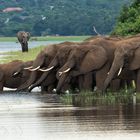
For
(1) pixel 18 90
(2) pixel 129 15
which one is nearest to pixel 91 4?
(2) pixel 129 15

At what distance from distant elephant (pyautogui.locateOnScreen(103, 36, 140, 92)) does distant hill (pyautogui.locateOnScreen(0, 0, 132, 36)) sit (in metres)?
116

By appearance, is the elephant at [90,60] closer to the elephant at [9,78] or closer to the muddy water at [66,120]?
the muddy water at [66,120]

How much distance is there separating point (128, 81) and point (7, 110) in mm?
6097

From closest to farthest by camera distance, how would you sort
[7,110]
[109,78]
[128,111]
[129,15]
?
[128,111] → [7,110] → [109,78] → [129,15]

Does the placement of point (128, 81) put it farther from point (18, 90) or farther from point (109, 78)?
point (18, 90)

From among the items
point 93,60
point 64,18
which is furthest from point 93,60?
point 64,18

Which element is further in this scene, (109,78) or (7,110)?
(109,78)

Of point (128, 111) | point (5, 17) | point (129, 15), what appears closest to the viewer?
point (128, 111)

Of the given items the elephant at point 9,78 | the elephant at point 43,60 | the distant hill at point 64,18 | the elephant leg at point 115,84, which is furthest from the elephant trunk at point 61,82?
the distant hill at point 64,18

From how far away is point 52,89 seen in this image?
113 feet

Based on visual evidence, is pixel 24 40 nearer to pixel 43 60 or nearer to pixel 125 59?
pixel 43 60

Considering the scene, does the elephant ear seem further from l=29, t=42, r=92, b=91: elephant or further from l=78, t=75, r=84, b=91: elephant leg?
l=29, t=42, r=92, b=91: elephant

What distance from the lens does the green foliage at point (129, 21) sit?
141 ft

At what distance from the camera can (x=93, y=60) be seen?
32188 mm
